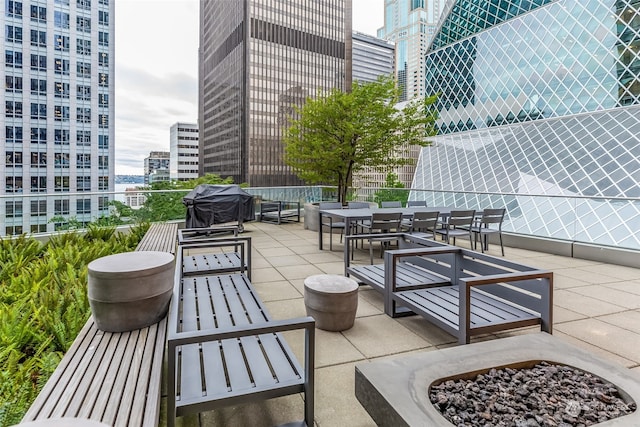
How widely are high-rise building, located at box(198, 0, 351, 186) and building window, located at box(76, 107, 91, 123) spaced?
3404 cm

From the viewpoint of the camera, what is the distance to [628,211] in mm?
8891

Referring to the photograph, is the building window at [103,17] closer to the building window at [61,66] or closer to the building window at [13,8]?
the building window at [61,66]

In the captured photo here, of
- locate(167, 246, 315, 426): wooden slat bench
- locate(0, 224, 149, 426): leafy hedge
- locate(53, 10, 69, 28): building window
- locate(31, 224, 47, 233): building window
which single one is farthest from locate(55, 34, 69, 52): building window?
locate(167, 246, 315, 426): wooden slat bench

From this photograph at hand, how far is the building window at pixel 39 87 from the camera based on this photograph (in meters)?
74.4

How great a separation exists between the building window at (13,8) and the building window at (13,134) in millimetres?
22042

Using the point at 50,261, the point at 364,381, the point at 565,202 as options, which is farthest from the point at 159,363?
the point at 565,202

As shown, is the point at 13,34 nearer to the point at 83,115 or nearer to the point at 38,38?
the point at 38,38

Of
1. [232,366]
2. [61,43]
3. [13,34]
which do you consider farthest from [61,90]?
[232,366]

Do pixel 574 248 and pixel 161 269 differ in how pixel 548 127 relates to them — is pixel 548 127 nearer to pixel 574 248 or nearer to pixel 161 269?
pixel 574 248

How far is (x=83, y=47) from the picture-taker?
3145 inches

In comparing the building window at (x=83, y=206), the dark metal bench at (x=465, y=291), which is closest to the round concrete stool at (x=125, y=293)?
the dark metal bench at (x=465, y=291)

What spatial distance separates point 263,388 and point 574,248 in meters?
8.61

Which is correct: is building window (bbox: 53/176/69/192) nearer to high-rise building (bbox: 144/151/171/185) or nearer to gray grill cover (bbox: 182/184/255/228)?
gray grill cover (bbox: 182/184/255/228)

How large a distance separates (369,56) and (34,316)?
180 metres
